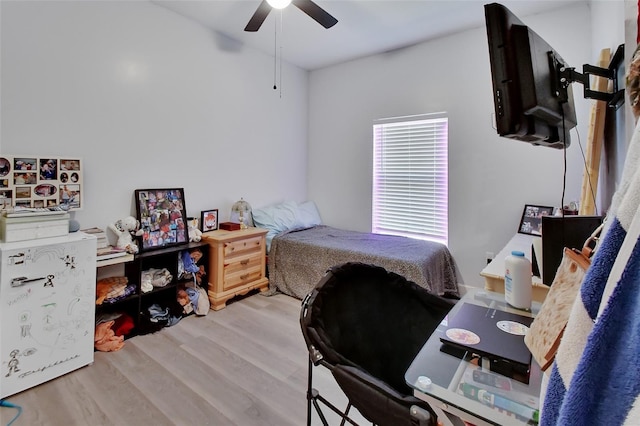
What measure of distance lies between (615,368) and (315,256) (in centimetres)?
283

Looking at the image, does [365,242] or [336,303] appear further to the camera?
[365,242]

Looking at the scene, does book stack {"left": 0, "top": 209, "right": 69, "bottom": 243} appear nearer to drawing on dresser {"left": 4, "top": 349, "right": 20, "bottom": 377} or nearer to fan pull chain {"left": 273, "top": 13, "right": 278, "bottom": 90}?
drawing on dresser {"left": 4, "top": 349, "right": 20, "bottom": 377}

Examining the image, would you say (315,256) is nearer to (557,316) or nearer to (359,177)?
(359,177)

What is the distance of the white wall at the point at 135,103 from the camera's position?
6.97 feet

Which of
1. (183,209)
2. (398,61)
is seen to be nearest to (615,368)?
(183,209)

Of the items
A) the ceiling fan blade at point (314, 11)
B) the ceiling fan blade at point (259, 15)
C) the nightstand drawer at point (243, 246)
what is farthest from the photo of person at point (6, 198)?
the ceiling fan blade at point (314, 11)

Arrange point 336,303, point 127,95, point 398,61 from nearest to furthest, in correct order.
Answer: point 336,303
point 127,95
point 398,61

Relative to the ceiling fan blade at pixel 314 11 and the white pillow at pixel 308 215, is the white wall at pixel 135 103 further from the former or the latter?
the ceiling fan blade at pixel 314 11

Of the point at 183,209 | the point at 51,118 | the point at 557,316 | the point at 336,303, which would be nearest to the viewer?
the point at 557,316

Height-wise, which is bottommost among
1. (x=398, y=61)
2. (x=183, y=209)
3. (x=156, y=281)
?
(x=156, y=281)

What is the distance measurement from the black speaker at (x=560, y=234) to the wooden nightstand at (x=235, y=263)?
2518 millimetres

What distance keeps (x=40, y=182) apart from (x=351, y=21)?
2948 mm

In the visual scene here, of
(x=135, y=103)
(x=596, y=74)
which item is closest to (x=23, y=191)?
(x=135, y=103)

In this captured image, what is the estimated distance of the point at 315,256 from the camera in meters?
3.17
